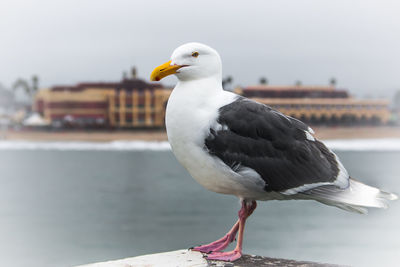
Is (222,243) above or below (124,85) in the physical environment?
above

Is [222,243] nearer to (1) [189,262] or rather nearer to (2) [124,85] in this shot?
(1) [189,262]

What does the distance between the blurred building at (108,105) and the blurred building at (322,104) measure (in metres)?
9.01

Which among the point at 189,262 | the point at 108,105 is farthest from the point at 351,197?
the point at 108,105

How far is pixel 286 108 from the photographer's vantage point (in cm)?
4822

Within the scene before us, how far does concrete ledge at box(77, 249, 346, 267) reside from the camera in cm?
319

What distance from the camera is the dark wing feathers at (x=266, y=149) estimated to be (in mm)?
2906

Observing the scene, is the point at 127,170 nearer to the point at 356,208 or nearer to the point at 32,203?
the point at 32,203

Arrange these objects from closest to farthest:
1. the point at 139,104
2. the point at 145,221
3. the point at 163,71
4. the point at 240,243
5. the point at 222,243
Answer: the point at 163,71 → the point at 240,243 → the point at 222,243 → the point at 145,221 → the point at 139,104

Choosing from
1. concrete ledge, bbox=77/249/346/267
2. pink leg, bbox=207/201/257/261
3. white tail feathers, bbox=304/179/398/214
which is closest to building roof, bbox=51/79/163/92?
concrete ledge, bbox=77/249/346/267

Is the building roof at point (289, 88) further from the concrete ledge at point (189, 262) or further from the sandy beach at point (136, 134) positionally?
the concrete ledge at point (189, 262)

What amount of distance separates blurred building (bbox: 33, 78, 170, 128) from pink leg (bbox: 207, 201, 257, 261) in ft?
155

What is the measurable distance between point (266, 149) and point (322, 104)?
161 feet

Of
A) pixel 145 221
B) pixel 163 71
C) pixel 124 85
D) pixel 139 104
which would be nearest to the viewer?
pixel 163 71

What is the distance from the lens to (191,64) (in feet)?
9.70
